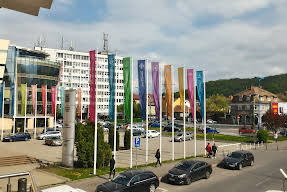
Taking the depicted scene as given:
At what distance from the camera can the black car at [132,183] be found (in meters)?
13.6

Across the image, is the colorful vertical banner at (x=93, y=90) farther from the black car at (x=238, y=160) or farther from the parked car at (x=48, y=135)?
the parked car at (x=48, y=135)

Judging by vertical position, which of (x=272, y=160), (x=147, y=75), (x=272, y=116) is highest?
(x=147, y=75)

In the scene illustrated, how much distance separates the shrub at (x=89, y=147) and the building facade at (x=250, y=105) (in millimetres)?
66617

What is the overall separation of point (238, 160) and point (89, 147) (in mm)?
13030

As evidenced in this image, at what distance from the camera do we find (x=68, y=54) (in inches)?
→ 4055

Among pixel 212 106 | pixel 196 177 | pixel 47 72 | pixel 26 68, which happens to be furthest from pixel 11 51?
pixel 212 106

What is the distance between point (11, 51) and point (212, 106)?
71465 mm

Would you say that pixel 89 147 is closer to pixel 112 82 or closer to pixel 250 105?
pixel 112 82

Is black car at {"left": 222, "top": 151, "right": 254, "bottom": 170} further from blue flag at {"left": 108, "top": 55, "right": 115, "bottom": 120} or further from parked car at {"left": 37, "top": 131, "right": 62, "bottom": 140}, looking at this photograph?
parked car at {"left": 37, "top": 131, "right": 62, "bottom": 140}

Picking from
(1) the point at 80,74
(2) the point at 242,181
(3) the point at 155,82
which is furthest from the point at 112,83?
(1) the point at 80,74

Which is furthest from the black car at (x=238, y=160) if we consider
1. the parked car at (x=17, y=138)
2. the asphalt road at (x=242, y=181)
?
the parked car at (x=17, y=138)

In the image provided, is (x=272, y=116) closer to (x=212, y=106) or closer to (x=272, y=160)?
(x=272, y=160)

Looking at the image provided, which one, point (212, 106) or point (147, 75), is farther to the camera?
point (212, 106)

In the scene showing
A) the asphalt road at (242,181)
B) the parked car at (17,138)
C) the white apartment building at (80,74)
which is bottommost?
the asphalt road at (242,181)
